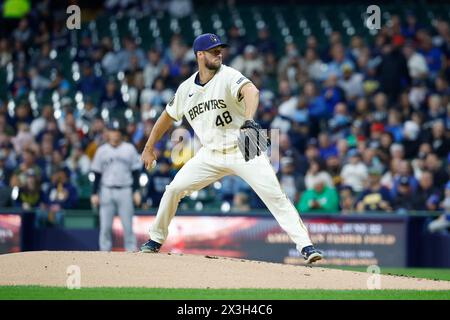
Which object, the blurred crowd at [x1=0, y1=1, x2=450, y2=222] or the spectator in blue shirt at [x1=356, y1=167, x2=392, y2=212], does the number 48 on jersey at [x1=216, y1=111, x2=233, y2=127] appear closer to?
the blurred crowd at [x1=0, y1=1, x2=450, y2=222]

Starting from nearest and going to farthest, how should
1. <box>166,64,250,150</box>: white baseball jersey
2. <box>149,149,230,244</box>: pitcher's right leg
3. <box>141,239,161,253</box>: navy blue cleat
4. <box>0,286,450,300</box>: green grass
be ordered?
<box>0,286,450,300</box>: green grass
<box>166,64,250,150</box>: white baseball jersey
<box>149,149,230,244</box>: pitcher's right leg
<box>141,239,161,253</box>: navy blue cleat

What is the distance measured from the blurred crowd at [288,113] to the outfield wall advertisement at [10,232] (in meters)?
0.82

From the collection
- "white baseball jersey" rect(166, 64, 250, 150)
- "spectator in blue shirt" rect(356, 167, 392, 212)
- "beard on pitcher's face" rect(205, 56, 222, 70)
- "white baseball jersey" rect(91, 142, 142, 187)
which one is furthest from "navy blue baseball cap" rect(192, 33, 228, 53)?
"spectator in blue shirt" rect(356, 167, 392, 212)

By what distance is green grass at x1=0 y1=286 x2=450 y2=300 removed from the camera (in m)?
9.51

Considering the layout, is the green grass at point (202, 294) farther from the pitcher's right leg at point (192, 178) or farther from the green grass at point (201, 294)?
the pitcher's right leg at point (192, 178)

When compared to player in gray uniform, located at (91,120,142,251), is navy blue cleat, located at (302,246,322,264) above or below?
below

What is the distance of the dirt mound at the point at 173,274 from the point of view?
1062cm

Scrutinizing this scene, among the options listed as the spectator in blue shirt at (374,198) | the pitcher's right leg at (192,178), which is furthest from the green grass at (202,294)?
the spectator in blue shirt at (374,198)

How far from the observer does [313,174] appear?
18469mm

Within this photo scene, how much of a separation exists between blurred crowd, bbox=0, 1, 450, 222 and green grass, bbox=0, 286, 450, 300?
7.70 m

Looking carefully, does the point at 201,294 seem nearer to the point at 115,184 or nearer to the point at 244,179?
the point at 244,179

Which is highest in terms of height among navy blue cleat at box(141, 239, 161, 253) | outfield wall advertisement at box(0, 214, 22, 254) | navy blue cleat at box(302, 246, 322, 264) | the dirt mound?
outfield wall advertisement at box(0, 214, 22, 254)

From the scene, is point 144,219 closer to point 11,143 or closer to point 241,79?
point 11,143
